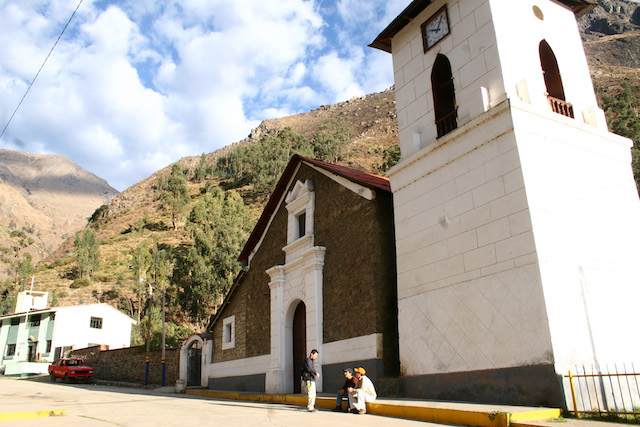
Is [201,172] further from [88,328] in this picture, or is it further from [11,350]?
[88,328]

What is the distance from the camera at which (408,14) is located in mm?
14664

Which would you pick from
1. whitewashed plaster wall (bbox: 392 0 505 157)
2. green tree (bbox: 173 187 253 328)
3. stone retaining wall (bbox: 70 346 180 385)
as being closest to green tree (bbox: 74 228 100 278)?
green tree (bbox: 173 187 253 328)

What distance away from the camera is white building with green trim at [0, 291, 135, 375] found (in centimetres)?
4322

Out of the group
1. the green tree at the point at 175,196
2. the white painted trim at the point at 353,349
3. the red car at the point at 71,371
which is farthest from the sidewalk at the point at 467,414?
the green tree at the point at 175,196

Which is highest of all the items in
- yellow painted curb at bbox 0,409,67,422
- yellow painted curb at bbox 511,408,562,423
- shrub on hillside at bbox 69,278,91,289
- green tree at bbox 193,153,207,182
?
green tree at bbox 193,153,207,182

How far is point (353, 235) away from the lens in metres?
15.2

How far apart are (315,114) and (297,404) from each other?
147440 mm

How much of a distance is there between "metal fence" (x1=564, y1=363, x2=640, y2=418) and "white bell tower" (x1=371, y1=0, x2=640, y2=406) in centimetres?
29

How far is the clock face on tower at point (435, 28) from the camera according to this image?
1364 centimetres

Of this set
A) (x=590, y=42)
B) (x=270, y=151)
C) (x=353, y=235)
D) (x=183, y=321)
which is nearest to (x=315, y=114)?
(x=590, y=42)

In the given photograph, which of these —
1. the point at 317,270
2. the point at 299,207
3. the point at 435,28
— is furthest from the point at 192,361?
the point at 435,28

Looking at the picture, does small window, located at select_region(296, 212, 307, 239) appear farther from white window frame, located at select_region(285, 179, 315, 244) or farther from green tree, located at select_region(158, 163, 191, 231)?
green tree, located at select_region(158, 163, 191, 231)

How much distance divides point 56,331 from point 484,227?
1665 inches

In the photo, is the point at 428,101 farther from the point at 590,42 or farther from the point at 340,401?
the point at 590,42
